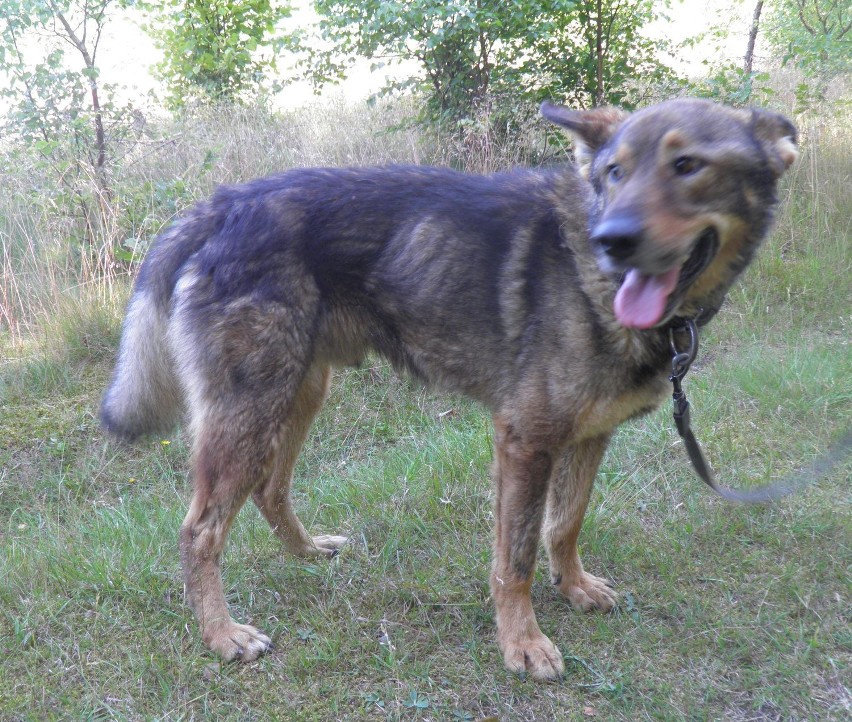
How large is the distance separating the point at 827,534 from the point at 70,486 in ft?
12.9

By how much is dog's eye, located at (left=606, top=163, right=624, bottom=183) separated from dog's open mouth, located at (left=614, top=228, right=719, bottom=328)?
306 millimetres

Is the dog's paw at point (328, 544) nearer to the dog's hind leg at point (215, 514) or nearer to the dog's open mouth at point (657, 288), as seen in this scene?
the dog's hind leg at point (215, 514)

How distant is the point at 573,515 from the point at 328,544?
1.16 meters

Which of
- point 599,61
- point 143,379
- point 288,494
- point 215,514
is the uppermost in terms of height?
point 599,61

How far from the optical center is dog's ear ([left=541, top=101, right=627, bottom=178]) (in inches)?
100

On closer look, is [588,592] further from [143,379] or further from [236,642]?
[143,379]

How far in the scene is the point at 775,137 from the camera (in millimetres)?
2328

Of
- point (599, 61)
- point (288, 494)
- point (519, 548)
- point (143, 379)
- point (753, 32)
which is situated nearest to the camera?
point (519, 548)

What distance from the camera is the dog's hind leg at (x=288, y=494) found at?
322 cm

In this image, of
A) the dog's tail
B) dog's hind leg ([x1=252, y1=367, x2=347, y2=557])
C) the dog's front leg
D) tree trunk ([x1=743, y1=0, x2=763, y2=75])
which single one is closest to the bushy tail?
the dog's tail

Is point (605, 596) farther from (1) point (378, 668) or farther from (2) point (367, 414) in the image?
(2) point (367, 414)

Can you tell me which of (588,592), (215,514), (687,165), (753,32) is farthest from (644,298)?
(753,32)

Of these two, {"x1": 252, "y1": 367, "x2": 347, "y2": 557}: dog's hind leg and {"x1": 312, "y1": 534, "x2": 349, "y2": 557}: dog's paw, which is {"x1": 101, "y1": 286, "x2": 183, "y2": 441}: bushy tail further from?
{"x1": 312, "y1": 534, "x2": 349, "y2": 557}: dog's paw

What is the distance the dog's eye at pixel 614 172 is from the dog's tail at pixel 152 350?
4.93ft
